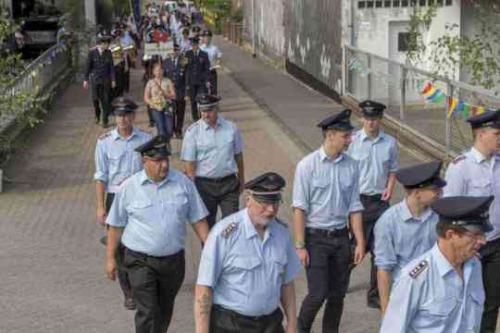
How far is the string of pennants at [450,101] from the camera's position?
1405cm

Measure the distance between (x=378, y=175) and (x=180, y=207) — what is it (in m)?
2.42

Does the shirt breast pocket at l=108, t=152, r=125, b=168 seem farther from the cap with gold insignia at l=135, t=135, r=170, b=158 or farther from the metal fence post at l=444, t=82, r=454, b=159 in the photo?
the metal fence post at l=444, t=82, r=454, b=159

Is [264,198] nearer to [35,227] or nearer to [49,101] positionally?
[35,227]

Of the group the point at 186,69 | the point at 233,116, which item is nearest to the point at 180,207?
the point at 186,69

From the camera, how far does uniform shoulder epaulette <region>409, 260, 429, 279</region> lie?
16.2 feet

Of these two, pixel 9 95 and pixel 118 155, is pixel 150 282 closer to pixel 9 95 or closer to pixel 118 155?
pixel 118 155

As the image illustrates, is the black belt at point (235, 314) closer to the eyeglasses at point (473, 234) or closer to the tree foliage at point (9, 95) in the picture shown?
the eyeglasses at point (473, 234)

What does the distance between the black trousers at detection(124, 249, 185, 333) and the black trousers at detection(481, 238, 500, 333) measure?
2212mm

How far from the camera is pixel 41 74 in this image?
80.0ft

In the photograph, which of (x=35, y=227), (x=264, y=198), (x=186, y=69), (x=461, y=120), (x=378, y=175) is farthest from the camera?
(x=186, y=69)

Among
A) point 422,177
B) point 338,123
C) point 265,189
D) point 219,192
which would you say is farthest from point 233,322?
point 219,192

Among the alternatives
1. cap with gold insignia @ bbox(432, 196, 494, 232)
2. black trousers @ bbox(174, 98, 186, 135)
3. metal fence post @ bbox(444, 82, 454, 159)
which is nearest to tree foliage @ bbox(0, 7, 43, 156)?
black trousers @ bbox(174, 98, 186, 135)

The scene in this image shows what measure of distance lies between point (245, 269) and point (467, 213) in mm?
1541

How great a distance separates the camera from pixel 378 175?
31.0 feet
